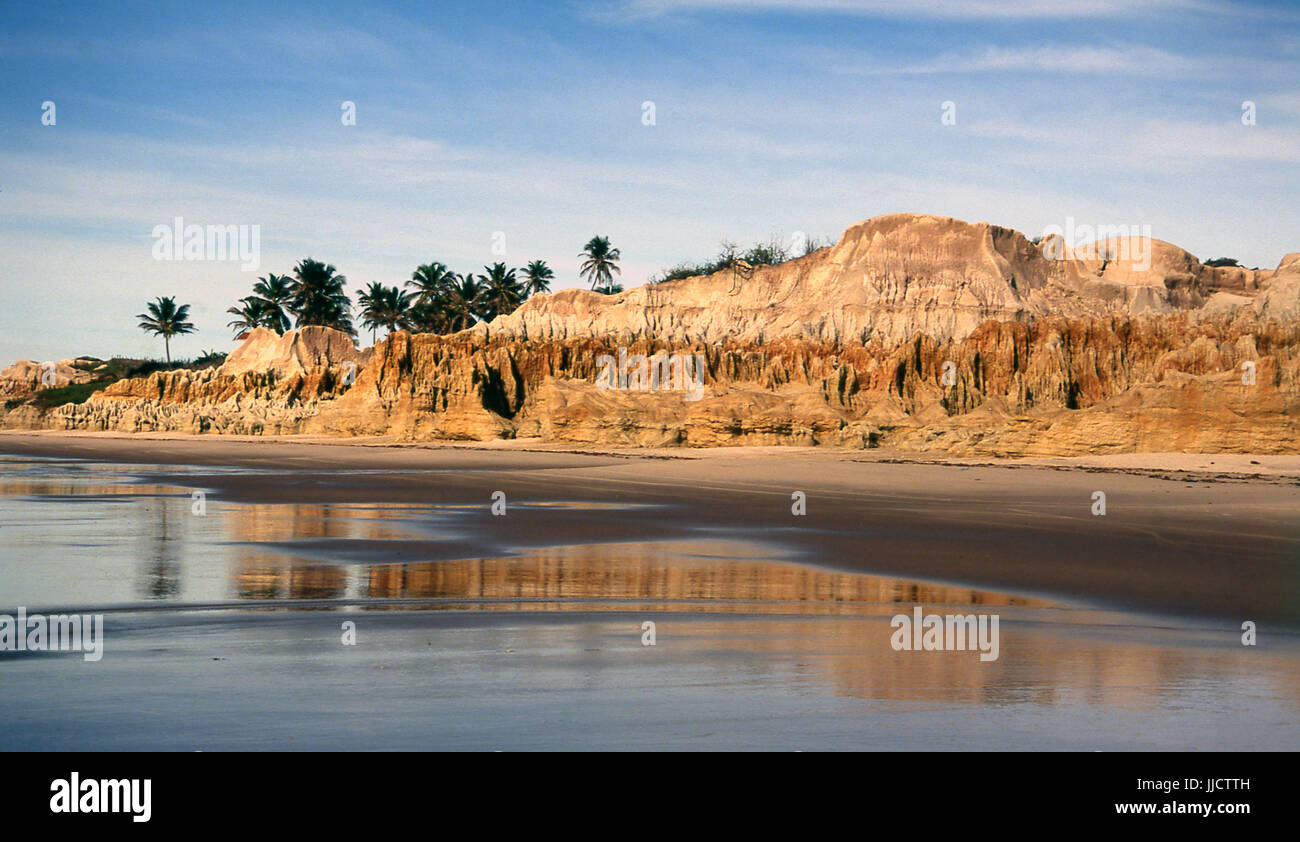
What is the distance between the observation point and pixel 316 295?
328 feet

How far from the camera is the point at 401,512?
65.7 feet

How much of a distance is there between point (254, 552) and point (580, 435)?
36469mm

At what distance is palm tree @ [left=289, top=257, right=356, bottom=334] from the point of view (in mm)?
99688

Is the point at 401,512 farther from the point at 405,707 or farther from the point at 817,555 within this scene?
the point at 405,707

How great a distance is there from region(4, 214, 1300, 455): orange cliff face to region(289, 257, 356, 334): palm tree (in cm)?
1048

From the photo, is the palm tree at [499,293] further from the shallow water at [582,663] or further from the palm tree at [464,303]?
the shallow water at [582,663]

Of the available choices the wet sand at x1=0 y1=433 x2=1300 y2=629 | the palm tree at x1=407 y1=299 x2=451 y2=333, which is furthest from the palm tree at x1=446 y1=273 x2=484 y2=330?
the wet sand at x1=0 y1=433 x2=1300 y2=629

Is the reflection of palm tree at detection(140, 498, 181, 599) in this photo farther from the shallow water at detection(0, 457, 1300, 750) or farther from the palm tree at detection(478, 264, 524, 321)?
the palm tree at detection(478, 264, 524, 321)

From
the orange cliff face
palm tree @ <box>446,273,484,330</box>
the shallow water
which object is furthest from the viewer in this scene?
palm tree @ <box>446,273,484,330</box>

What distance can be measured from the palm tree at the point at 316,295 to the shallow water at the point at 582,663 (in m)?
90.2

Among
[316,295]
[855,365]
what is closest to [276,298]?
[316,295]

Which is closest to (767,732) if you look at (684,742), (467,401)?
(684,742)

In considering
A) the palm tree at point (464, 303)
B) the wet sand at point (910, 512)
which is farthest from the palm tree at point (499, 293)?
the wet sand at point (910, 512)

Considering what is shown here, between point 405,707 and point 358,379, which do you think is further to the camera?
point 358,379
